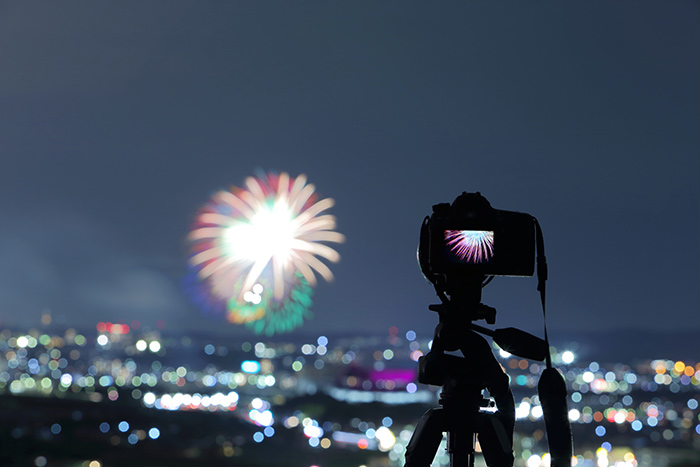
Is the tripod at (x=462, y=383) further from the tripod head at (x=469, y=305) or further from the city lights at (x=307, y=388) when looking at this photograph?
the city lights at (x=307, y=388)

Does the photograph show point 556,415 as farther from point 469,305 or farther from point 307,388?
point 307,388

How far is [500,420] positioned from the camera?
7.48ft

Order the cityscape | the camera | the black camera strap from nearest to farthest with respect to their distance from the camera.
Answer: the black camera strap, the camera, the cityscape

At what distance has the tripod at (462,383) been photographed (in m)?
2.28

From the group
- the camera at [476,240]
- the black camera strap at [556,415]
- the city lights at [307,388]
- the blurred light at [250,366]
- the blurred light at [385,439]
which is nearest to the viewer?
the black camera strap at [556,415]

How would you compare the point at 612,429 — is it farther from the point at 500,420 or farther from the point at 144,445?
the point at 500,420

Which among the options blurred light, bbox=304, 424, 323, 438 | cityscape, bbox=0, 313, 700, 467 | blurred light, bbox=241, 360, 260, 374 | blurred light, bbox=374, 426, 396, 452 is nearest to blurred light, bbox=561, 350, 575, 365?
cityscape, bbox=0, 313, 700, 467

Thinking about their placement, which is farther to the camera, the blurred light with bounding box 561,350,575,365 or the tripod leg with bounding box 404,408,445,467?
the blurred light with bounding box 561,350,575,365

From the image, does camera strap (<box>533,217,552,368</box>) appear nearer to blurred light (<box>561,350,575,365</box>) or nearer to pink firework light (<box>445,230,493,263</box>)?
pink firework light (<box>445,230,493,263</box>)

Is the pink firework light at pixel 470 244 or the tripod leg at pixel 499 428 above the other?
the pink firework light at pixel 470 244

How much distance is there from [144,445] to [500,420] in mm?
32501

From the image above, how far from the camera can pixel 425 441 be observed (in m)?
2.31

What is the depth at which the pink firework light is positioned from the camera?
2250 millimetres

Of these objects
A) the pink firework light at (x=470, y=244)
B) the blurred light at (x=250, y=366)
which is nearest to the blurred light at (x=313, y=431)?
the pink firework light at (x=470, y=244)
